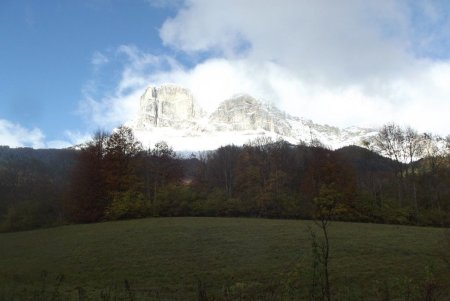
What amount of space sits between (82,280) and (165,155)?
45.0 metres

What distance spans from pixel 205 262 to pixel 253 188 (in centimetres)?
3680

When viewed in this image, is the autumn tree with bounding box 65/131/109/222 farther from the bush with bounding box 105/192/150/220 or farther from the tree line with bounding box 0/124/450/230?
the bush with bounding box 105/192/150/220

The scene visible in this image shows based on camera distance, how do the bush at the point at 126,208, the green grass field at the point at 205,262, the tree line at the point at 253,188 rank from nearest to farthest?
the green grass field at the point at 205,262 → the bush at the point at 126,208 → the tree line at the point at 253,188

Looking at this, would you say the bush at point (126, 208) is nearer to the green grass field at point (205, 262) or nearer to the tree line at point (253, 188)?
the tree line at point (253, 188)

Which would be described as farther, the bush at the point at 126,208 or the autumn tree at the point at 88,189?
the autumn tree at the point at 88,189

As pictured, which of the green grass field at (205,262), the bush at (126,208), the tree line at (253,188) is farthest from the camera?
the tree line at (253,188)

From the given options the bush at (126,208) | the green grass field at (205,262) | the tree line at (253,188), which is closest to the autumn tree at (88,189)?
the tree line at (253,188)

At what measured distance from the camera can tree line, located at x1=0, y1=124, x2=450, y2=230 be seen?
173ft

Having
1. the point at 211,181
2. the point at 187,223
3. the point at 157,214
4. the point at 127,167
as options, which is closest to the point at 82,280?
the point at 187,223

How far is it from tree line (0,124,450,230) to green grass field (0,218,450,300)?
15.0 metres

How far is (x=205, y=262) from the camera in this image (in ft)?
77.2

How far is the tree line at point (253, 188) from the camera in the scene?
52.7m

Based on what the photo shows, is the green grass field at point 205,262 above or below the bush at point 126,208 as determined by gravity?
below

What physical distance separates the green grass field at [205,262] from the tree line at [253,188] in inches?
591
